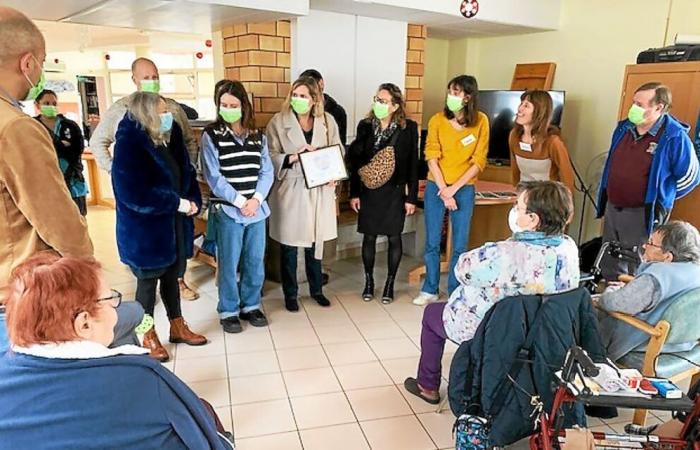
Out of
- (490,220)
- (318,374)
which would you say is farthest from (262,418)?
(490,220)

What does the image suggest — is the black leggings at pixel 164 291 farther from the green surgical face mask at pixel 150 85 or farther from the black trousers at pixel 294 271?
the green surgical face mask at pixel 150 85

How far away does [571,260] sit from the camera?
1.89 metres

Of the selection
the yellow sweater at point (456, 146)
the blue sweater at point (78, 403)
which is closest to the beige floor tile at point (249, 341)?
the yellow sweater at point (456, 146)

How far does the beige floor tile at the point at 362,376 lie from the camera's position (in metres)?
2.61

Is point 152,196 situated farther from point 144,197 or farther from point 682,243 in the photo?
point 682,243

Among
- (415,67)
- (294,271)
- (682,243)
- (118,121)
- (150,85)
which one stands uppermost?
(415,67)

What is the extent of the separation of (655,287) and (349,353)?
159 cm

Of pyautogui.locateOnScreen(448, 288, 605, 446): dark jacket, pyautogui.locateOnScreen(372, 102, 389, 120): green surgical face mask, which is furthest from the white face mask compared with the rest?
pyautogui.locateOnScreen(372, 102, 389, 120): green surgical face mask

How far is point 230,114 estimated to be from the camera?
2885mm

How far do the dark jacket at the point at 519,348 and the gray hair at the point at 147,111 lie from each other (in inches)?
68.7

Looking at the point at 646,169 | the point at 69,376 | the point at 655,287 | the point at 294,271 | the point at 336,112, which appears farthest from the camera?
the point at 336,112

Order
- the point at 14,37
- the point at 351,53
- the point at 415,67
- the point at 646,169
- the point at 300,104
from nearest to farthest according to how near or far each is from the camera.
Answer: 1. the point at 14,37
2. the point at 646,169
3. the point at 300,104
4. the point at 351,53
5. the point at 415,67

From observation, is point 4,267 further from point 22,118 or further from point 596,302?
point 596,302

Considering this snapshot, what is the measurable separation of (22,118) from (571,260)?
5.96 ft
